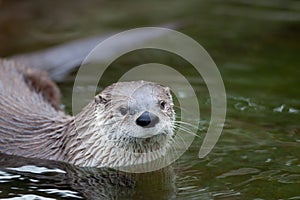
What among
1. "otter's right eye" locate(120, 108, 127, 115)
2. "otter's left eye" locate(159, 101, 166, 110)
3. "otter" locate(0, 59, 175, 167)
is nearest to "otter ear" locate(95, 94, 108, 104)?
"otter" locate(0, 59, 175, 167)

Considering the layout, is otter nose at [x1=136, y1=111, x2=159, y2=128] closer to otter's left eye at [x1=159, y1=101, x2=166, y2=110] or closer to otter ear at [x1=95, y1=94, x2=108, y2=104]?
otter's left eye at [x1=159, y1=101, x2=166, y2=110]

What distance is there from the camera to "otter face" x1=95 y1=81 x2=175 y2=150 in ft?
12.2

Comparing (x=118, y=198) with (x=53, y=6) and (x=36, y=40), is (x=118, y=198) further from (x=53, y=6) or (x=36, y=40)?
(x=53, y=6)

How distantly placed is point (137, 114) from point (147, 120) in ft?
0.27

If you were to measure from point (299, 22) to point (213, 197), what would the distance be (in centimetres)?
424

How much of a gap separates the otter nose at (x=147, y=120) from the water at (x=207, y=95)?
349 mm

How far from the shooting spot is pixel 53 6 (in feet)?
26.5

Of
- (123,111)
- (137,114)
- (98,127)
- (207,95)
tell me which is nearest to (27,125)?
(98,127)

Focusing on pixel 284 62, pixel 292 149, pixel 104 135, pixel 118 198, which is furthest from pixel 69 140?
pixel 284 62

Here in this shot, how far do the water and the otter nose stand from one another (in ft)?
1.14

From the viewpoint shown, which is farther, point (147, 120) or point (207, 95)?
point (207, 95)

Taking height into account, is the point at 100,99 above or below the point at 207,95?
below

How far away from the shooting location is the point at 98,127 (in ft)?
13.0

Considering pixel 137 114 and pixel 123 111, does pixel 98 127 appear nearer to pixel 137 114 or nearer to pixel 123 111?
pixel 123 111
